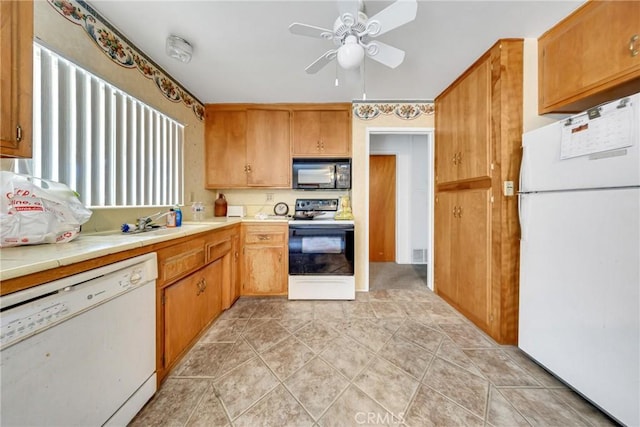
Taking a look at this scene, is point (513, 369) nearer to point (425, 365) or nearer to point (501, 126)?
point (425, 365)

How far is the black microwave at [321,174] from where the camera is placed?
8.68 ft

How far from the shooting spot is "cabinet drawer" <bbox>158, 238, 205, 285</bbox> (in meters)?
1.23

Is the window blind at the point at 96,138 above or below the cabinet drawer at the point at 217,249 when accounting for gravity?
above

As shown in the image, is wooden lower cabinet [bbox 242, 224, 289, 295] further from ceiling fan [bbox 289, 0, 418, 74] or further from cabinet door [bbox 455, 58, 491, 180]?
cabinet door [bbox 455, 58, 491, 180]

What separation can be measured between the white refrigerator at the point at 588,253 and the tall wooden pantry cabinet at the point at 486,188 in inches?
6.2

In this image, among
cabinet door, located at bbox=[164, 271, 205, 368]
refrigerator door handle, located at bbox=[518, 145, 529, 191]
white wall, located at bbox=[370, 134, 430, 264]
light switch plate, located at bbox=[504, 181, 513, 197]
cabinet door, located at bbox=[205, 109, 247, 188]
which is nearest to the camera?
cabinet door, located at bbox=[164, 271, 205, 368]

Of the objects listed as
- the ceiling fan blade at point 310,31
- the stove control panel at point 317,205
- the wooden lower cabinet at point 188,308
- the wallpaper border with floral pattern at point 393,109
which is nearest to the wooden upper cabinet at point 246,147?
the stove control panel at point 317,205

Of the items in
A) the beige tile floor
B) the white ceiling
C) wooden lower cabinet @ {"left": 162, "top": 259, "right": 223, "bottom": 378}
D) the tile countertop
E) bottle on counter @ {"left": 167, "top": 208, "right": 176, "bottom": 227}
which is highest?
the white ceiling

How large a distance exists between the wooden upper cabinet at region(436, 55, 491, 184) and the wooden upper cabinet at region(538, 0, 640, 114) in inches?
13.2

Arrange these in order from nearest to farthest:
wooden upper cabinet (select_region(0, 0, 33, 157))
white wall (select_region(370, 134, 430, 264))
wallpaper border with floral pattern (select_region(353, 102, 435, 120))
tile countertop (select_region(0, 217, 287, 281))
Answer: tile countertop (select_region(0, 217, 287, 281)) < wooden upper cabinet (select_region(0, 0, 33, 157)) < wallpaper border with floral pattern (select_region(353, 102, 435, 120)) < white wall (select_region(370, 134, 430, 264))

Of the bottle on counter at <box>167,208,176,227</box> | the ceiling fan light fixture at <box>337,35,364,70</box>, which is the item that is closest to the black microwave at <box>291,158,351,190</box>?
→ the bottle on counter at <box>167,208,176,227</box>

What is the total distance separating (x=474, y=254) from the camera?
1.86 m

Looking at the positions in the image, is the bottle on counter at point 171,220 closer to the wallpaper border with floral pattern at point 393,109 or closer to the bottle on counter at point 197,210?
the bottle on counter at point 197,210

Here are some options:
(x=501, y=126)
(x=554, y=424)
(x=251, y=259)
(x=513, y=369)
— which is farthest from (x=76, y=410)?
(x=501, y=126)
